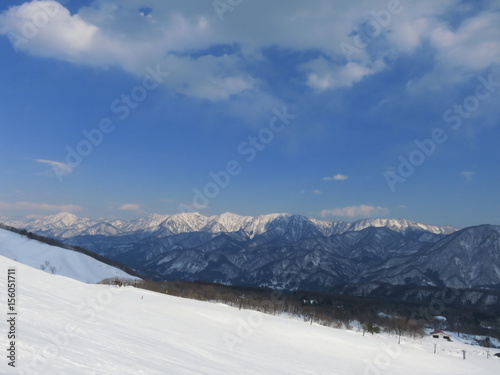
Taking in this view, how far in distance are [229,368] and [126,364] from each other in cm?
1169

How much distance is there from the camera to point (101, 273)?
195250 mm

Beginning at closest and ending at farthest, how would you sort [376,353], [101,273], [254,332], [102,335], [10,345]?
[10,345] → [102,335] → [254,332] → [376,353] → [101,273]

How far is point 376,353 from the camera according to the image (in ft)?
220

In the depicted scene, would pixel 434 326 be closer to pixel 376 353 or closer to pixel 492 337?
pixel 492 337

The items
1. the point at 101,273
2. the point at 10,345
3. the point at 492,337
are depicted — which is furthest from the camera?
the point at 101,273

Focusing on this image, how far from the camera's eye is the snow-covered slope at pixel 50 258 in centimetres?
17350

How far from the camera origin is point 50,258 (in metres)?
184

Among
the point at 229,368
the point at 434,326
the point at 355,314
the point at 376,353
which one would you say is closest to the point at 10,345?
the point at 229,368

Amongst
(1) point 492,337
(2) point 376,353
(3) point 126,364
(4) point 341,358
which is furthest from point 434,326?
(3) point 126,364

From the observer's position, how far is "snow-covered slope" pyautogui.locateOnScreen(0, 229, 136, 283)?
569ft

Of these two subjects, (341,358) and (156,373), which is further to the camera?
(341,358)

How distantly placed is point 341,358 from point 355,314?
150554 mm

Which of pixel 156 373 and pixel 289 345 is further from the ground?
pixel 156 373

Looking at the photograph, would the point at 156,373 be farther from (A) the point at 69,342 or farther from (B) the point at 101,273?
(B) the point at 101,273
